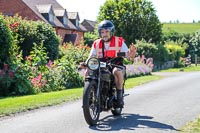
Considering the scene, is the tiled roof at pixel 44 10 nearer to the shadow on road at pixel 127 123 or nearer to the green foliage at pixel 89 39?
the green foliage at pixel 89 39

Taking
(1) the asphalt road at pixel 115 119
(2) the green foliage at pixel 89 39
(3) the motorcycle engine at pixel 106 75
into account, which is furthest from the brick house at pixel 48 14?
(3) the motorcycle engine at pixel 106 75

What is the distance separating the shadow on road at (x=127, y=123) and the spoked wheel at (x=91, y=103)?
0.54 feet

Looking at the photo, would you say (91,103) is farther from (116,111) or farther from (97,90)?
(116,111)

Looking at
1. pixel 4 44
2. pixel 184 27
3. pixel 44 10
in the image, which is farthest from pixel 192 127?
pixel 184 27

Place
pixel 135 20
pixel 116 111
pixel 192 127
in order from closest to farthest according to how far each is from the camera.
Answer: pixel 192 127, pixel 116 111, pixel 135 20

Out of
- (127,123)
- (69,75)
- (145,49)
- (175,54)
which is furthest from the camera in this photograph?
(175,54)

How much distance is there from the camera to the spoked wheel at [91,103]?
7.43 meters

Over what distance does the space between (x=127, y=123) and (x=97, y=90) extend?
0.91 metres

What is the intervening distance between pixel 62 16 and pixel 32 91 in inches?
1560

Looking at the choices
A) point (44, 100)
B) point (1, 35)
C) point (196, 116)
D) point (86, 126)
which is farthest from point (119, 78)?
point (1, 35)

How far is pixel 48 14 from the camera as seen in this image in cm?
4881

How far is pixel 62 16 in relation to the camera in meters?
53.1

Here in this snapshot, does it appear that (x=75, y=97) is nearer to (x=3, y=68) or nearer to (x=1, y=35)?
(x=3, y=68)

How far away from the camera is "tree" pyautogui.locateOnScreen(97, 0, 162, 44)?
53906 millimetres
